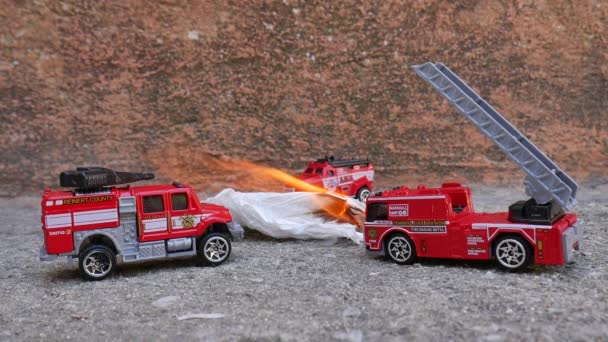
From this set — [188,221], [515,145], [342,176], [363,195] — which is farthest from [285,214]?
[515,145]

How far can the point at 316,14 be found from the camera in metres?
17.9

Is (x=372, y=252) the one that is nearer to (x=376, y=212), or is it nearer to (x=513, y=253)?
(x=376, y=212)

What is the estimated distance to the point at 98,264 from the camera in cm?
837

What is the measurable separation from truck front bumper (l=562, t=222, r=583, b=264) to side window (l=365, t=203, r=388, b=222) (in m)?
2.78

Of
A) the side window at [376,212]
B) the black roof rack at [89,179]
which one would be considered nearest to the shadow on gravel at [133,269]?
the black roof rack at [89,179]

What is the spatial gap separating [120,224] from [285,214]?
3.67 m

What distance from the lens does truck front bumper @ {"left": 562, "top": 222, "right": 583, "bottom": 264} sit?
7453 mm

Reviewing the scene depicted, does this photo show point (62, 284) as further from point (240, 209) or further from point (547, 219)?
point (547, 219)

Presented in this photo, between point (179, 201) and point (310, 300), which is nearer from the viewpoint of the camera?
point (310, 300)

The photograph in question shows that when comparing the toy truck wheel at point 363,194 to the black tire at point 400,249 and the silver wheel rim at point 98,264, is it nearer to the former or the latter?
the black tire at point 400,249

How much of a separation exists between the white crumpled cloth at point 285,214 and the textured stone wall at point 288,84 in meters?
5.97

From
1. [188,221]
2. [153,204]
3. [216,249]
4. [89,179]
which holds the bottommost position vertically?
[216,249]

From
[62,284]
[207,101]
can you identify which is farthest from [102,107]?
[62,284]

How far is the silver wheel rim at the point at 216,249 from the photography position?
8.91 meters
